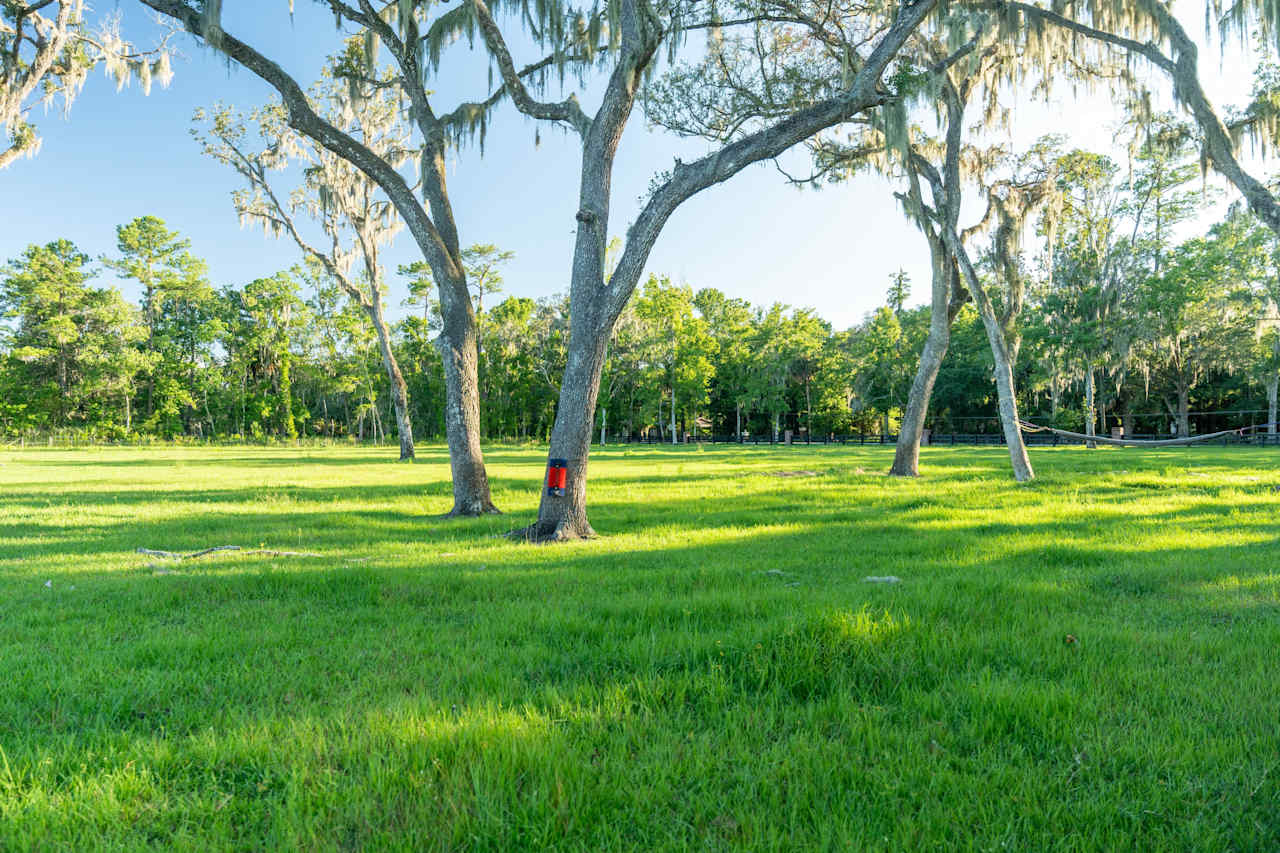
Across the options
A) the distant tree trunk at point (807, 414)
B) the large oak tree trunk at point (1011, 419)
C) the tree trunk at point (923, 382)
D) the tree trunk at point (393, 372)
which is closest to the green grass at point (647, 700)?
the large oak tree trunk at point (1011, 419)

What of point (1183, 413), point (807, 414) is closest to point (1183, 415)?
point (1183, 413)

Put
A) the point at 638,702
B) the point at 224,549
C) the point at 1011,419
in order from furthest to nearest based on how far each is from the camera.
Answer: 1. the point at 1011,419
2. the point at 224,549
3. the point at 638,702

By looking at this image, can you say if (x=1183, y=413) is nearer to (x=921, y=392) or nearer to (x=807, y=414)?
(x=807, y=414)

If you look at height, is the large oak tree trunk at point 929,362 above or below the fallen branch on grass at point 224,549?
above

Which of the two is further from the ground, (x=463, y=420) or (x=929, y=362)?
(x=929, y=362)

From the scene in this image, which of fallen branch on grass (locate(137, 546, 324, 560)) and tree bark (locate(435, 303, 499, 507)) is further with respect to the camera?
tree bark (locate(435, 303, 499, 507))

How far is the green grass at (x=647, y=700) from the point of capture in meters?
2.01

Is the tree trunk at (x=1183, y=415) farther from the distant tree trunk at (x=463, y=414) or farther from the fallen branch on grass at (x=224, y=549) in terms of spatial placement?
the fallen branch on grass at (x=224, y=549)

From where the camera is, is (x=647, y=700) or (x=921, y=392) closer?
(x=647, y=700)

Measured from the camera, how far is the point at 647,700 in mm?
2873

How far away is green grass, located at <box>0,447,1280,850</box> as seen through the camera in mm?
2014

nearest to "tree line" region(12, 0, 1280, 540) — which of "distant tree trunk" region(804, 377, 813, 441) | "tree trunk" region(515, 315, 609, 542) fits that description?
"tree trunk" region(515, 315, 609, 542)

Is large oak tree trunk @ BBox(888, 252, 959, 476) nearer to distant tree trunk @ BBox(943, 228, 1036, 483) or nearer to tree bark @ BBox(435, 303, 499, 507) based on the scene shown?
distant tree trunk @ BBox(943, 228, 1036, 483)

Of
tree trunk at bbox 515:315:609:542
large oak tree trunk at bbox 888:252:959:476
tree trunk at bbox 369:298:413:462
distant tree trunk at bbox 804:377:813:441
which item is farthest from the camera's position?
distant tree trunk at bbox 804:377:813:441
